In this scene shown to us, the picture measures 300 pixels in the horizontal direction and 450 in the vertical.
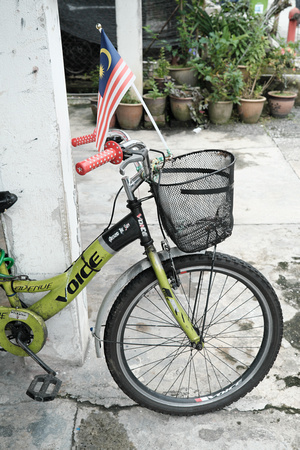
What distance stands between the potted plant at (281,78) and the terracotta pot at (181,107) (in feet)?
4.11

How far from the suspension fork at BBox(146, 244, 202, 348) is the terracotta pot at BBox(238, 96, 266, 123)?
4.73m

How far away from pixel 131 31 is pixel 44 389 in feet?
16.3

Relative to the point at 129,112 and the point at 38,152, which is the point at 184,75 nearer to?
the point at 129,112

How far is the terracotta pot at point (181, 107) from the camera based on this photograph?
6047 millimetres

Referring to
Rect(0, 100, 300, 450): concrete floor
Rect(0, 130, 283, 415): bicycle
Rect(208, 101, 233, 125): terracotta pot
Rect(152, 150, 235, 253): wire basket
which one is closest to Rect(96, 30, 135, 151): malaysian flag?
Rect(0, 130, 283, 415): bicycle

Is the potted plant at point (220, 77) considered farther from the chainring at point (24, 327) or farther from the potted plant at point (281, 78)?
the chainring at point (24, 327)

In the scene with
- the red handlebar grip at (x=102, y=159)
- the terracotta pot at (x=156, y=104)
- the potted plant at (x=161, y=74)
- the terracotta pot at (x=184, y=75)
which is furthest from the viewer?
the terracotta pot at (x=184, y=75)

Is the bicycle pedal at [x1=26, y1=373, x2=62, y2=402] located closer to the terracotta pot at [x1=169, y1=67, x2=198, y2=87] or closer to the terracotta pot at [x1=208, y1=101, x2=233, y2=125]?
the terracotta pot at [x1=208, y1=101, x2=233, y2=125]

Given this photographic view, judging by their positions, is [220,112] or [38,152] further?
[220,112]

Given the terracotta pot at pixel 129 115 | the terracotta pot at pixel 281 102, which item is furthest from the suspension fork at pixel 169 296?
the terracotta pot at pixel 281 102

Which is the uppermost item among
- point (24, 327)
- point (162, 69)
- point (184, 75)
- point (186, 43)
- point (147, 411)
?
point (186, 43)

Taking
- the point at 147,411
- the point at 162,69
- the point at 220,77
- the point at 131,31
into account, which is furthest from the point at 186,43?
the point at 147,411

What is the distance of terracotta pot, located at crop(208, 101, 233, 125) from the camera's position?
6.07 m

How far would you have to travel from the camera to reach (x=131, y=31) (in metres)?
5.84
